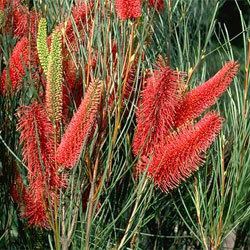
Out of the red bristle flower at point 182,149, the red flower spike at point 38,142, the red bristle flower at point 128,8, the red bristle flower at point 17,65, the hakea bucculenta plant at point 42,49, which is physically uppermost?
the red bristle flower at point 128,8

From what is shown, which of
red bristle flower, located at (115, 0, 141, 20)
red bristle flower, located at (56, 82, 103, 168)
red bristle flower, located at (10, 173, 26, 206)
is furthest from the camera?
red bristle flower, located at (10, 173, 26, 206)

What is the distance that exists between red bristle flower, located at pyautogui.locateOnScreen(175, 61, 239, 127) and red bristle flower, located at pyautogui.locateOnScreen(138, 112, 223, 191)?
0.04 m

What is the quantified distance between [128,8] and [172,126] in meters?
0.21

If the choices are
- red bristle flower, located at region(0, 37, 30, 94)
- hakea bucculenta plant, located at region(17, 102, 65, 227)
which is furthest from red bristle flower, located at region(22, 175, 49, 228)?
red bristle flower, located at region(0, 37, 30, 94)

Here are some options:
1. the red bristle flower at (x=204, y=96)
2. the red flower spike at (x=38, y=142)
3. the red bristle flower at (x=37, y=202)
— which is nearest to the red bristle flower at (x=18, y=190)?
the red bristle flower at (x=37, y=202)

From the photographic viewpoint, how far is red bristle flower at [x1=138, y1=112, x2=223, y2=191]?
1.00 metres

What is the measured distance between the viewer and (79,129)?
0.93m

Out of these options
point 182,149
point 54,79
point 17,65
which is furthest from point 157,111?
point 17,65

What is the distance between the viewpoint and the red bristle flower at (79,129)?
0.93m

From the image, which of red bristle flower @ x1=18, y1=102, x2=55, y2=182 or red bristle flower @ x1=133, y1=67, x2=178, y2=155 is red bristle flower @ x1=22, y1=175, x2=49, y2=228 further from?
red bristle flower @ x1=133, y1=67, x2=178, y2=155

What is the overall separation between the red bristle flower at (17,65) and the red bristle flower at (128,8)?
20 cm

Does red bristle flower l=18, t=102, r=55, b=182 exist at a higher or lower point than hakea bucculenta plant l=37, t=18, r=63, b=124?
lower

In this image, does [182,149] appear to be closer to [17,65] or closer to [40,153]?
[40,153]

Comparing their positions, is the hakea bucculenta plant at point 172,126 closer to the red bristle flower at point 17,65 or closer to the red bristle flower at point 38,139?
the red bristle flower at point 38,139
